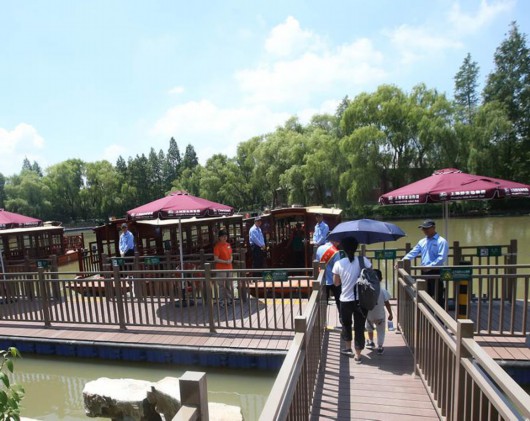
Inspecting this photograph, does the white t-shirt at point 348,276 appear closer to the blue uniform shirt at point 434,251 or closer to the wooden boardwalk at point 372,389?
the wooden boardwalk at point 372,389

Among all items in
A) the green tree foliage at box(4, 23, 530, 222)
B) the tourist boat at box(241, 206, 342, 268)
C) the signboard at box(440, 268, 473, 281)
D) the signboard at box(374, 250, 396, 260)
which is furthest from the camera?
the green tree foliage at box(4, 23, 530, 222)

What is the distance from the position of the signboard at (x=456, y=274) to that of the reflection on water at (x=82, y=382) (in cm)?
278

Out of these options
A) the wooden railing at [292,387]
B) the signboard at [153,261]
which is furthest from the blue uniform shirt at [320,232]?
the wooden railing at [292,387]

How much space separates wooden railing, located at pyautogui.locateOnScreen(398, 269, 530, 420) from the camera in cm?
176

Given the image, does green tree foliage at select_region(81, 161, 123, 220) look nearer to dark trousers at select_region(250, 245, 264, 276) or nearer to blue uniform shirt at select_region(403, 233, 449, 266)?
dark trousers at select_region(250, 245, 264, 276)

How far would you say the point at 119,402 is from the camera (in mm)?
4355

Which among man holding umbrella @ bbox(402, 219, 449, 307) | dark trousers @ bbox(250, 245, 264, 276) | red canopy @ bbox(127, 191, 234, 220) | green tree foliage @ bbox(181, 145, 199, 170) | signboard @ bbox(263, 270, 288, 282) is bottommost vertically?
dark trousers @ bbox(250, 245, 264, 276)

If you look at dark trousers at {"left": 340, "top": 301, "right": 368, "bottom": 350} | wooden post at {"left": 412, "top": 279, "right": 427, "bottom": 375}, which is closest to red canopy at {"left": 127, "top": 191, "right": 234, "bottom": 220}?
dark trousers at {"left": 340, "top": 301, "right": 368, "bottom": 350}

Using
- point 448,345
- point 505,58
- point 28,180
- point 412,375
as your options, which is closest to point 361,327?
point 412,375

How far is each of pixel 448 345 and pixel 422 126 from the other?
26.4 meters

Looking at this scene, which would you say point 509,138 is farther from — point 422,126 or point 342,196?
point 342,196

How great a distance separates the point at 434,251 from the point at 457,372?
3.14 m

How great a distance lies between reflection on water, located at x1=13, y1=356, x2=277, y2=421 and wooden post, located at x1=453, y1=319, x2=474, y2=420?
296 centimetres

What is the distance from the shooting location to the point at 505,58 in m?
36.1
